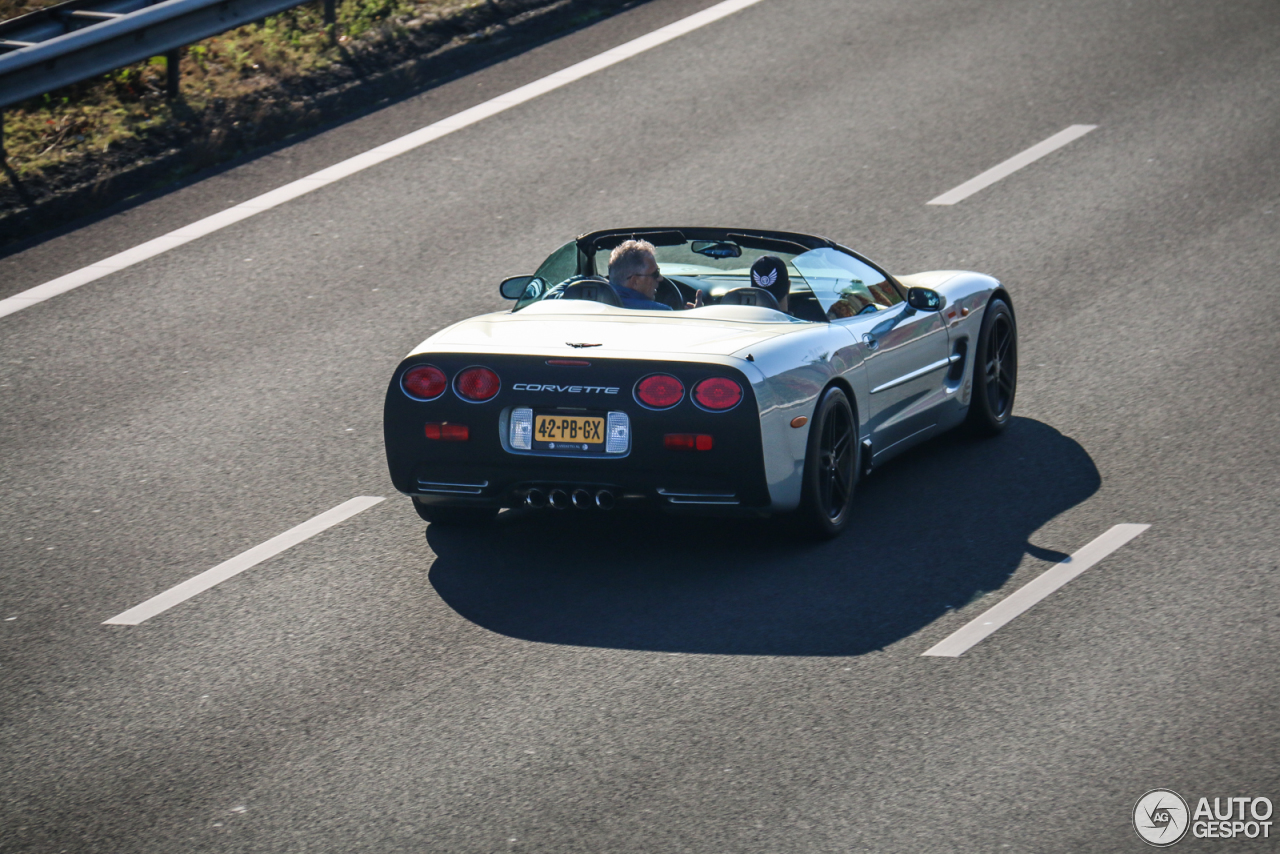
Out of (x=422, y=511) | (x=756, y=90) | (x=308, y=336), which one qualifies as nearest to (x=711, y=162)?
(x=756, y=90)

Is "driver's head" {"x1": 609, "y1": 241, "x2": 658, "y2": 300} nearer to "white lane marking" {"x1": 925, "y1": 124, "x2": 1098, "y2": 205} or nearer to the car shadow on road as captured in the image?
the car shadow on road

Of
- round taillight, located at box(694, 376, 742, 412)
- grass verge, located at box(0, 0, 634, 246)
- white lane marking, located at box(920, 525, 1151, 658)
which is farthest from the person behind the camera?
grass verge, located at box(0, 0, 634, 246)

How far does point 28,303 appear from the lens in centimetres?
1047

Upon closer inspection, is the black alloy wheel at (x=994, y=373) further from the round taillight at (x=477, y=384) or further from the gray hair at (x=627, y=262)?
the round taillight at (x=477, y=384)

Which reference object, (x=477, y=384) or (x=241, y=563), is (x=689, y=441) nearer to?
(x=477, y=384)

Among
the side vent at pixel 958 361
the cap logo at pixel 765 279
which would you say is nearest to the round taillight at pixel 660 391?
the cap logo at pixel 765 279

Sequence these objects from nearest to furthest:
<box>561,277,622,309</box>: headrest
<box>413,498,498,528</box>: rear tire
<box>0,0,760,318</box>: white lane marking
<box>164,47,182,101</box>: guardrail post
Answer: <box>413,498,498,528</box>: rear tire → <box>561,277,622,309</box>: headrest → <box>0,0,760,318</box>: white lane marking → <box>164,47,182,101</box>: guardrail post

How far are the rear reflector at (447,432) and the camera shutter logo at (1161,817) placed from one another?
118 inches

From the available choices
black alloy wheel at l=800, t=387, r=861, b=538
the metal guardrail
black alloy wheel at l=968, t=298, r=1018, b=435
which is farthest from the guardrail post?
black alloy wheel at l=800, t=387, r=861, b=538

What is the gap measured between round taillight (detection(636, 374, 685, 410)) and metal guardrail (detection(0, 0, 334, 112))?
7.13m

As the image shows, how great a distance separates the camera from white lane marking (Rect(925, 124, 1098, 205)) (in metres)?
12.3

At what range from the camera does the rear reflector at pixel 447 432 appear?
261 inches

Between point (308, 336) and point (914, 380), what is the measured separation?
388cm

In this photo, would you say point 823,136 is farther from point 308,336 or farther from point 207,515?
point 207,515
